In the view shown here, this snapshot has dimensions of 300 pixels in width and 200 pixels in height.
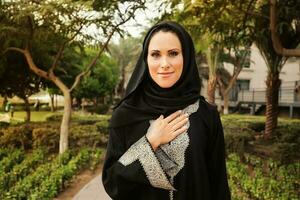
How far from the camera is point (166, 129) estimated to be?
214 cm

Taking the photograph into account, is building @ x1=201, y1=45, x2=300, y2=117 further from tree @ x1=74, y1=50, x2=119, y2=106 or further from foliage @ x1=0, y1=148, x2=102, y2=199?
foliage @ x1=0, y1=148, x2=102, y2=199

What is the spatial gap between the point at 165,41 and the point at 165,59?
0.31ft

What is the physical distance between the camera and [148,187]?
2.16m

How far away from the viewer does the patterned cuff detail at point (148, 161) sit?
6.77 ft

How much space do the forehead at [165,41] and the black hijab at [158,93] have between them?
0.02 m

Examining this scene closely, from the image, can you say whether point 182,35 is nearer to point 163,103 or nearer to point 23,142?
point 163,103

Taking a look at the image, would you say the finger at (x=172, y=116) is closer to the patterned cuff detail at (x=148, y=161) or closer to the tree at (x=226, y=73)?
the patterned cuff detail at (x=148, y=161)

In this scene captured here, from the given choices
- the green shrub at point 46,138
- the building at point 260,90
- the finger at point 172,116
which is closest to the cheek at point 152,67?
the finger at point 172,116

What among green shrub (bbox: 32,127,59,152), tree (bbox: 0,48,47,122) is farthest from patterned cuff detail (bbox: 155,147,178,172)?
tree (bbox: 0,48,47,122)

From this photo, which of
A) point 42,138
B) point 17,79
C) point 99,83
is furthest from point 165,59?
point 99,83

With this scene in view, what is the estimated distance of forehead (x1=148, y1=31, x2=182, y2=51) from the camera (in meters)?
2.15

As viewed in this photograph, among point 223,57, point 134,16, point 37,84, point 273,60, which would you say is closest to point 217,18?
point 134,16

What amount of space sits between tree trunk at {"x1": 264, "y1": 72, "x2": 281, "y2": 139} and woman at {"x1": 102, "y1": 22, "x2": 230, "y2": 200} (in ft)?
41.2

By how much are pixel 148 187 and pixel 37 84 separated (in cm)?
1523
